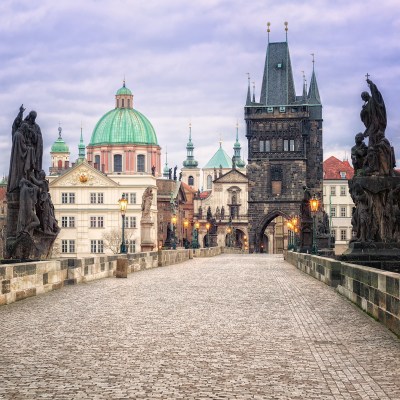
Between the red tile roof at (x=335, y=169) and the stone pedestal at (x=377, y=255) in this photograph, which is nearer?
the stone pedestal at (x=377, y=255)

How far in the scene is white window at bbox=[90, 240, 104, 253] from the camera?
10331cm

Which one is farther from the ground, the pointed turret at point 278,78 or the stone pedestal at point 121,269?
the pointed turret at point 278,78

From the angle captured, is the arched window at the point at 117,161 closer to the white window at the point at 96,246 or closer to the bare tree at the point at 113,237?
the white window at the point at 96,246

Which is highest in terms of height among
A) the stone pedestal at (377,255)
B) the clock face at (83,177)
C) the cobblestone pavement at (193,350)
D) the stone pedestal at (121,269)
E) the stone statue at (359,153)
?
the clock face at (83,177)

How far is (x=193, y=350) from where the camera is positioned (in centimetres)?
1007

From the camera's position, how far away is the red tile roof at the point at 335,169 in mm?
130375

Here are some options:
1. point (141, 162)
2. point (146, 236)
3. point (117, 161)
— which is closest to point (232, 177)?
point (141, 162)

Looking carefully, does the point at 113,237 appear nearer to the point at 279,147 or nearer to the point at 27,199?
the point at 279,147

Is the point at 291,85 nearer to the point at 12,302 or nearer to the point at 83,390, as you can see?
the point at 12,302

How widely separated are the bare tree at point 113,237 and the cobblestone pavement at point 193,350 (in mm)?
83296

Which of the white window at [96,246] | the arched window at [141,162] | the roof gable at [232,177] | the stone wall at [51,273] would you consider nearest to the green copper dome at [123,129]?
the arched window at [141,162]

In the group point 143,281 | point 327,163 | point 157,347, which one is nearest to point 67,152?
point 327,163

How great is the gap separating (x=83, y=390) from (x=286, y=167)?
105 metres

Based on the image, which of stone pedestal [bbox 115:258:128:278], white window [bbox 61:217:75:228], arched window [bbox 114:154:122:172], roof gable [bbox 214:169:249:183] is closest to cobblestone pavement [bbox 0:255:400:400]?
stone pedestal [bbox 115:258:128:278]
